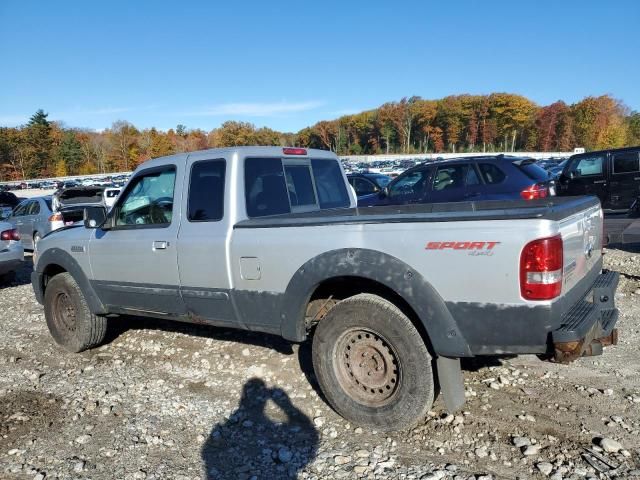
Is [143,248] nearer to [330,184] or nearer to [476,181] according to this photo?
[330,184]

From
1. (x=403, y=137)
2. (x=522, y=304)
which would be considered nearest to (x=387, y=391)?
(x=522, y=304)

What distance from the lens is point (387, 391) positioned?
11.3 ft

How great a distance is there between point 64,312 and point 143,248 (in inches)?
69.7

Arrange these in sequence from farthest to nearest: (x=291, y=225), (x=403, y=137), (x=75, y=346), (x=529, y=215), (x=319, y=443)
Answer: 1. (x=403, y=137)
2. (x=75, y=346)
3. (x=291, y=225)
4. (x=319, y=443)
5. (x=529, y=215)

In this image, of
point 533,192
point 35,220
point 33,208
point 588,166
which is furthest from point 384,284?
point 33,208

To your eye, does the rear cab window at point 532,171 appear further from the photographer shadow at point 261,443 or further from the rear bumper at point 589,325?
the photographer shadow at point 261,443

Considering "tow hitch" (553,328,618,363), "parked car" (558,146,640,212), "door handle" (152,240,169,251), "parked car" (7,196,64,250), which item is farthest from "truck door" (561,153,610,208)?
"parked car" (7,196,64,250)

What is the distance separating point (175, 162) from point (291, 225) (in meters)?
1.51

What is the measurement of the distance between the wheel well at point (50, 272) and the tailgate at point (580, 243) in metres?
5.07

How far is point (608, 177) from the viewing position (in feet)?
40.0

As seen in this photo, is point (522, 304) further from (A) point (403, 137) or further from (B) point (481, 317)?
(A) point (403, 137)

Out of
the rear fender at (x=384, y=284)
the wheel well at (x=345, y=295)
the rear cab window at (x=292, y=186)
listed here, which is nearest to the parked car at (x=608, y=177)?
the rear cab window at (x=292, y=186)

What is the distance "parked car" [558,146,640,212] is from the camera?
1193 centimetres

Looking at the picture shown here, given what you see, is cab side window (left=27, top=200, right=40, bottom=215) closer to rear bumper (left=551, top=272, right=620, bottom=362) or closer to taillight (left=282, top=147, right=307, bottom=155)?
taillight (left=282, top=147, right=307, bottom=155)
